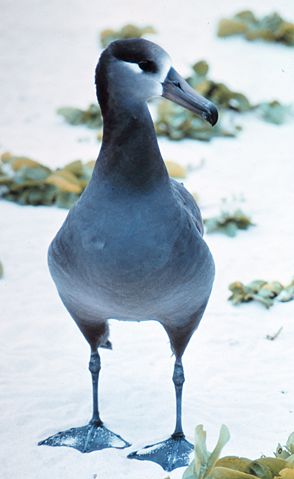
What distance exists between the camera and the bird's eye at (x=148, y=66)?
11.4 ft

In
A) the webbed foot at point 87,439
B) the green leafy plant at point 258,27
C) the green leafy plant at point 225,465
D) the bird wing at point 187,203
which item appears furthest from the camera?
the green leafy plant at point 258,27

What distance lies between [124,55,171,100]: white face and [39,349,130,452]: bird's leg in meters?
1.26

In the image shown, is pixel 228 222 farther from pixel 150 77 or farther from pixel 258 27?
pixel 258 27

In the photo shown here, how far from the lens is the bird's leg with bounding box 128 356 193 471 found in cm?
395

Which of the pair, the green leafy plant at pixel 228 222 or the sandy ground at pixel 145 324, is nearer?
the sandy ground at pixel 145 324

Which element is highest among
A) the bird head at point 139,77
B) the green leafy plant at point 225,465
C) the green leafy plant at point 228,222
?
the bird head at point 139,77

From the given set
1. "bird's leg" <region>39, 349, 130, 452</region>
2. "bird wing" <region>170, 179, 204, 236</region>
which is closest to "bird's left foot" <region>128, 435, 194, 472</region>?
"bird's leg" <region>39, 349, 130, 452</region>

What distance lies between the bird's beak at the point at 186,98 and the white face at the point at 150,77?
22 millimetres

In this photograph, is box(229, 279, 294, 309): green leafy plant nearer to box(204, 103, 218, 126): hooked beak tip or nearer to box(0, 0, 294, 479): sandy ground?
box(0, 0, 294, 479): sandy ground

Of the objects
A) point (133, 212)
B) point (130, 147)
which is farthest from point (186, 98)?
point (133, 212)

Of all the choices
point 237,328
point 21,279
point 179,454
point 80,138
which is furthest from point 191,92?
point 80,138

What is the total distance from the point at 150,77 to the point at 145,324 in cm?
203

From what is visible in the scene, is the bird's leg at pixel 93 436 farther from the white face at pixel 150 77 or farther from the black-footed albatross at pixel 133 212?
the white face at pixel 150 77

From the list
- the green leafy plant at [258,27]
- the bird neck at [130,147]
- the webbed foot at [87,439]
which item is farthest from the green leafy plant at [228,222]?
the green leafy plant at [258,27]
